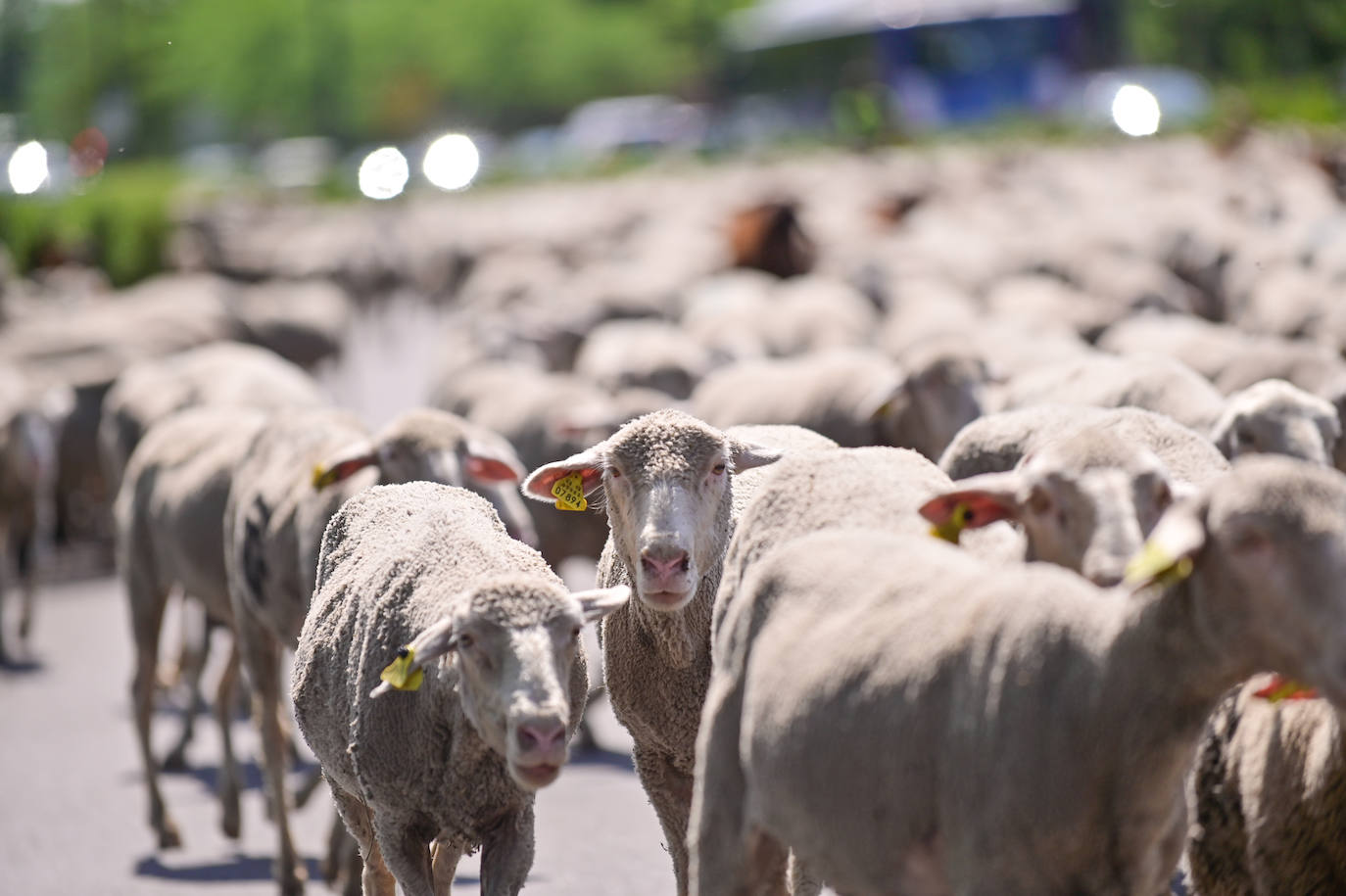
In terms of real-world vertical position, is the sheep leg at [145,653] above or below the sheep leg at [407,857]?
below

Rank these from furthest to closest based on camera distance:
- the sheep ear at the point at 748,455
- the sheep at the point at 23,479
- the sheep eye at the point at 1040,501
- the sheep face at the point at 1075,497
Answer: the sheep at the point at 23,479, the sheep ear at the point at 748,455, the sheep eye at the point at 1040,501, the sheep face at the point at 1075,497

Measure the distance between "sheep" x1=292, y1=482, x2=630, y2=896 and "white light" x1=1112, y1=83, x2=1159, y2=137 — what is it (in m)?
26.8

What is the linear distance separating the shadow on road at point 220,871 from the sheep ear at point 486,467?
2034 mm

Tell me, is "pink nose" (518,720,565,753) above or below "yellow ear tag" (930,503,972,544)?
below

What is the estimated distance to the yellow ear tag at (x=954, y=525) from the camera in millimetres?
4672

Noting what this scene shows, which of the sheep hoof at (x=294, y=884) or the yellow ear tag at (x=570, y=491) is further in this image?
the sheep hoof at (x=294, y=884)

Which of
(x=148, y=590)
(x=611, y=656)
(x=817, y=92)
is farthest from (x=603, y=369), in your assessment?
(x=817, y=92)

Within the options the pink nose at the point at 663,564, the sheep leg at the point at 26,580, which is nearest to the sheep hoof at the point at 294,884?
the pink nose at the point at 663,564

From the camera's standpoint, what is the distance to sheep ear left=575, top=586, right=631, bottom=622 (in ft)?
17.1

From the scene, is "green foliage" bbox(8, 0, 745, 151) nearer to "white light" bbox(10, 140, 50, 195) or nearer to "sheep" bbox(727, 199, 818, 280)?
"white light" bbox(10, 140, 50, 195)

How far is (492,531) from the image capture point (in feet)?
19.7

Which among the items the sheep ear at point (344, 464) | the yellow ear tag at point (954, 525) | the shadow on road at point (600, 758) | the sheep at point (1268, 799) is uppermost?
the yellow ear tag at point (954, 525)

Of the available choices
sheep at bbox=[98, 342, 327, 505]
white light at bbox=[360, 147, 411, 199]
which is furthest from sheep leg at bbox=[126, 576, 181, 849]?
white light at bbox=[360, 147, 411, 199]

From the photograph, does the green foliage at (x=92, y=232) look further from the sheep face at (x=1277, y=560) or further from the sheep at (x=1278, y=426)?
the sheep face at (x=1277, y=560)
